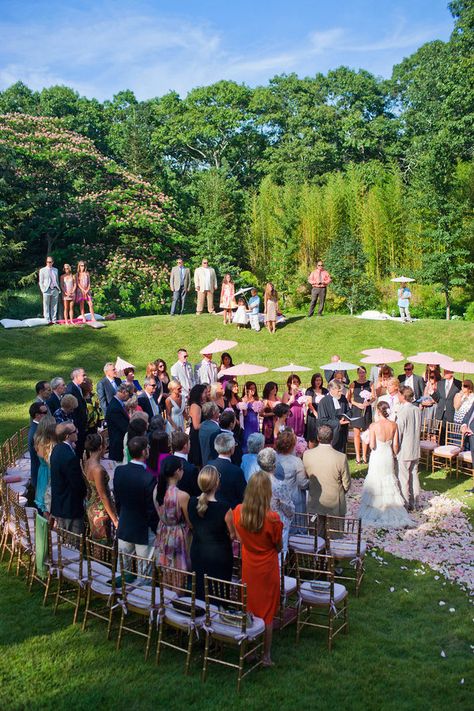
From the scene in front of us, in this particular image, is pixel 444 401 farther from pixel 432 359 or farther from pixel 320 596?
pixel 320 596

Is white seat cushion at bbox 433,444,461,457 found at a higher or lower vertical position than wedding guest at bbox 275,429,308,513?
lower

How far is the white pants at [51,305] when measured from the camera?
68.5 ft

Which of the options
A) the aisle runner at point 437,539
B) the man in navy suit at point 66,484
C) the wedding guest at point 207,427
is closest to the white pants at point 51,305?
the aisle runner at point 437,539

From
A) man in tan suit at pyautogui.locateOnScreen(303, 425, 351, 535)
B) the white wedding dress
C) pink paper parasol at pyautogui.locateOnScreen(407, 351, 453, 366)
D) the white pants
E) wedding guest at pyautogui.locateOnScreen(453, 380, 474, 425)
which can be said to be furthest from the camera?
the white pants

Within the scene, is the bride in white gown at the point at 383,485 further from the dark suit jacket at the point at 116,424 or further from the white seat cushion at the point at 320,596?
the dark suit jacket at the point at 116,424

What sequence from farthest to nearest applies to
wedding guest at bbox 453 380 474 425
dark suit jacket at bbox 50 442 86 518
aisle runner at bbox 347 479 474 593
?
wedding guest at bbox 453 380 474 425
aisle runner at bbox 347 479 474 593
dark suit jacket at bbox 50 442 86 518

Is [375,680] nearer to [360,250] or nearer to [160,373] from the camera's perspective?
[160,373]

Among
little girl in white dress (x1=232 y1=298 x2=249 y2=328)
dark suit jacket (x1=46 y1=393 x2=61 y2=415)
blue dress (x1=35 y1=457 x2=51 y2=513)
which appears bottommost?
blue dress (x1=35 y1=457 x2=51 y2=513)

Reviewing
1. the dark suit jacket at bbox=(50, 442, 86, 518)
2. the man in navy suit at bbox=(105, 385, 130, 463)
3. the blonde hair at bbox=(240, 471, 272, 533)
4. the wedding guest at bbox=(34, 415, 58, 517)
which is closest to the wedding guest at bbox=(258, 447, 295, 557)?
the blonde hair at bbox=(240, 471, 272, 533)

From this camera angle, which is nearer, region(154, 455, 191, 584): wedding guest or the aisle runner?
region(154, 455, 191, 584): wedding guest

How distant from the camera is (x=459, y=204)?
84.1 feet

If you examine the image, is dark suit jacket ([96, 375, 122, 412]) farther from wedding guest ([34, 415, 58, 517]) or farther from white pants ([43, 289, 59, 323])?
white pants ([43, 289, 59, 323])

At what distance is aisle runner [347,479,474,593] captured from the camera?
8.12m

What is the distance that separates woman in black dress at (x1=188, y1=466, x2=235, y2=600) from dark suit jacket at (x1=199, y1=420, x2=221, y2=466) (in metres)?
2.59
